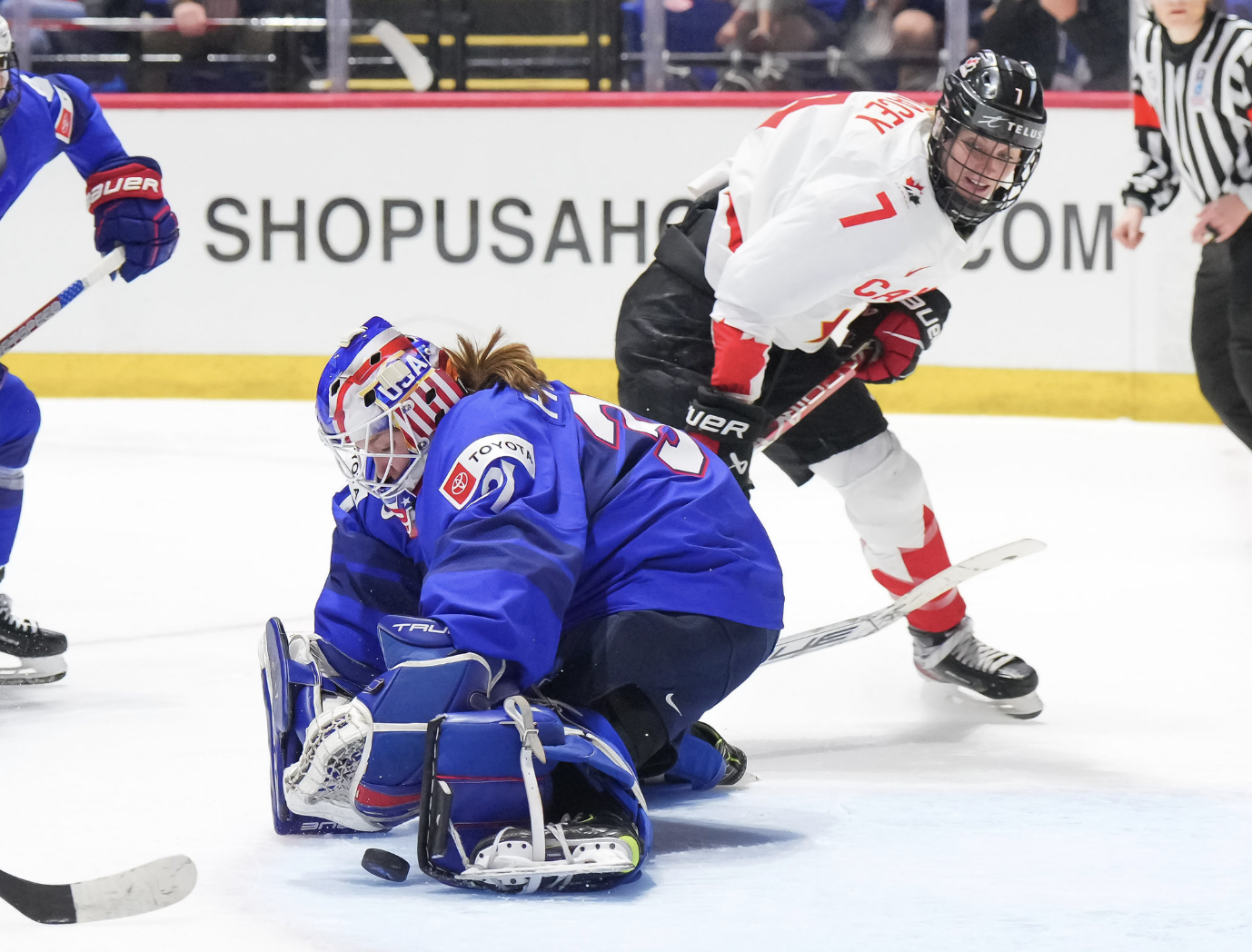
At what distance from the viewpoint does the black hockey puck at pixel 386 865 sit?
1.84 metres

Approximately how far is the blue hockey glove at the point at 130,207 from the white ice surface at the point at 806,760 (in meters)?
0.73

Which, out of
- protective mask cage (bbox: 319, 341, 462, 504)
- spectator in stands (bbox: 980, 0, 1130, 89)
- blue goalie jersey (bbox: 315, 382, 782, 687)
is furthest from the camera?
spectator in stands (bbox: 980, 0, 1130, 89)

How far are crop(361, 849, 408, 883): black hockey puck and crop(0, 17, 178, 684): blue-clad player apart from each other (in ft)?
3.99

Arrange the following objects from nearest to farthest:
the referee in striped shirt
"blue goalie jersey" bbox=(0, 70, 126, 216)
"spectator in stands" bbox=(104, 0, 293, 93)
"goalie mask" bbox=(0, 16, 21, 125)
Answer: "goalie mask" bbox=(0, 16, 21, 125) → "blue goalie jersey" bbox=(0, 70, 126, 216) → the referee in striped shirt → "spectator in stands" bbox=(104, 0, 293, 93)

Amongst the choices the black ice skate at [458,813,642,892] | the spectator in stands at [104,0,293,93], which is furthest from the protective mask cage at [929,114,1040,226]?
the spectator in stands at [104,0,293,93]

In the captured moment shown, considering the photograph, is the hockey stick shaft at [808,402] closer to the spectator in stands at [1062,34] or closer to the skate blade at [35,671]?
the skate blade at [35,671]

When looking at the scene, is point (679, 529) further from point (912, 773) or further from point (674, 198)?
point (674, 198)

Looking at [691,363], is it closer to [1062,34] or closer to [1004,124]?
[1004,124]

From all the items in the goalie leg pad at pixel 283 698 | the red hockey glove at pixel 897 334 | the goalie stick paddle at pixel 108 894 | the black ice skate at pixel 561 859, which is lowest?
the black ice skate at pixel 561 859

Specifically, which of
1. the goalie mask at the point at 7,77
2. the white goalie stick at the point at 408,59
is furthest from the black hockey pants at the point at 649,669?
the white goalie stick at the point at 408,59

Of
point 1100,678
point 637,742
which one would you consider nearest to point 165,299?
point 1100,678

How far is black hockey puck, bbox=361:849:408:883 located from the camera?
184cm

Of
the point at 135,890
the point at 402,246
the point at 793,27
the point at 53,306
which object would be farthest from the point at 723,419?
the point at 793,27

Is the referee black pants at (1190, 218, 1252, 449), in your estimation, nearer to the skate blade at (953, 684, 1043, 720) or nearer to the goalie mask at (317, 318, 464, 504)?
the skate blade at (953, 684, 1043, 720)
